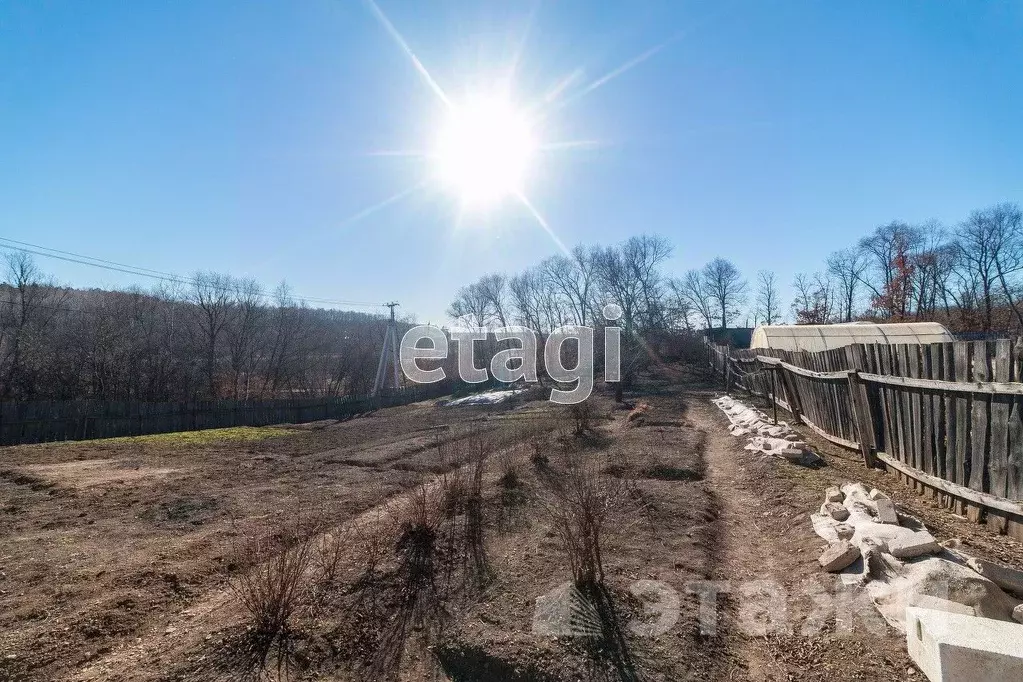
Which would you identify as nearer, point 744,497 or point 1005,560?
point 1005,560

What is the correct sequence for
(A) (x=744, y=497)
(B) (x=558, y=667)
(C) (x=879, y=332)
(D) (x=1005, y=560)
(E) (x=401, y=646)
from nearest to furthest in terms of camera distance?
(B) (x=558, y=667), (E) (x=401, y=646), (D) (x=1005, y=560), (A) (x=744, y=497), (C) (x=879, y=332)

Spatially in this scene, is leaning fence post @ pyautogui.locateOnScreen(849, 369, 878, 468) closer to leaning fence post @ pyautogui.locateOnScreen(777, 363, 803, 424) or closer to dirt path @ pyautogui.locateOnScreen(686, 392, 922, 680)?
dirt path @ pyautogui.locateOnScreen(686, 392, 922, 680)

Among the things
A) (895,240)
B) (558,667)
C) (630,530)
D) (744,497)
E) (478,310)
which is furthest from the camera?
(478,310)

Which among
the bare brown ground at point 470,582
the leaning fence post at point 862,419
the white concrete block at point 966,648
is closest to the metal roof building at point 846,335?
the leaning fence post at point 862,419

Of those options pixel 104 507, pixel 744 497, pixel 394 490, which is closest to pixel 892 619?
pixel 744 497

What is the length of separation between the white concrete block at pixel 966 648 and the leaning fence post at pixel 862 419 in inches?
185

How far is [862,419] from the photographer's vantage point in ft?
22.1

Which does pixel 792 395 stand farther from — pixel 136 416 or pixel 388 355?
pixel 388 355

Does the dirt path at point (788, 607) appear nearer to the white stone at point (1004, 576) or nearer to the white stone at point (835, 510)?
the white stone at point (835, 510)

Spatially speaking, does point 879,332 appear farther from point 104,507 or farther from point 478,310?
point 478,310

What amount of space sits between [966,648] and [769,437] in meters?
6.54

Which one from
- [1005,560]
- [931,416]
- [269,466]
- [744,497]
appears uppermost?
[931,416]

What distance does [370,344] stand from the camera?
147ft

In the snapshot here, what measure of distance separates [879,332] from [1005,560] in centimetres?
2218
